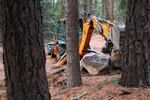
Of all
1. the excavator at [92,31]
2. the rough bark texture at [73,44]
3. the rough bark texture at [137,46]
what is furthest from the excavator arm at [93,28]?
the rough bark texture at [137,46]

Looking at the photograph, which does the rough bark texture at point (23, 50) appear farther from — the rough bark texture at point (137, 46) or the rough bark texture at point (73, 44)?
the rough bark texture at point (73, 44)

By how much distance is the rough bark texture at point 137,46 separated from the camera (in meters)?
5.90

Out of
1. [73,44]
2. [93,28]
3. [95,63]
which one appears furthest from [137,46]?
[93,28]

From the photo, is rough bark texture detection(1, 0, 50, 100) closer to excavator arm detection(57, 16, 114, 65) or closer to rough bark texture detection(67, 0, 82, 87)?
rough bark texture detection(67, 0, 82, 87)

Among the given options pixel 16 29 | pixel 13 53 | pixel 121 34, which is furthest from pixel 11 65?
pixel 121 34

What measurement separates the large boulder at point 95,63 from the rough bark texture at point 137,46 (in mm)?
3399

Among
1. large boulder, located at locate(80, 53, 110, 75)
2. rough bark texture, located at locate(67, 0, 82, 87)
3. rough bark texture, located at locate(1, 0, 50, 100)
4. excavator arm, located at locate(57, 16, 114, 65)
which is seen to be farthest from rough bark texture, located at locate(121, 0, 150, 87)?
excavator arm, located at locate(57, 16, 114, 65)

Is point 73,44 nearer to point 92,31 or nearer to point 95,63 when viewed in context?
point 95,63

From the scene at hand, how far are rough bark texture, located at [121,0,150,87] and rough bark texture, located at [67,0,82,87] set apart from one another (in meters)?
1.76

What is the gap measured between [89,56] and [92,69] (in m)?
0.44

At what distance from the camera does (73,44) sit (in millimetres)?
7895

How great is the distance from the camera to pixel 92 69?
9.86 m

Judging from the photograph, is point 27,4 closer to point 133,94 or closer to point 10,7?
point 10,7

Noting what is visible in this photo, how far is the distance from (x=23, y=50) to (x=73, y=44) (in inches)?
176
